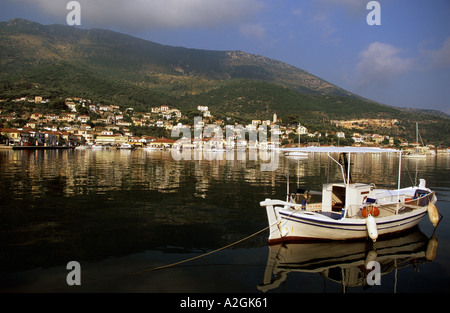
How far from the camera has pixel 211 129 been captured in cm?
11056

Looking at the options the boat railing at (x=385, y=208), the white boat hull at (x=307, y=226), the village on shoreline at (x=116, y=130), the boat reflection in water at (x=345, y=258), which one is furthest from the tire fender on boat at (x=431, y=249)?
the village on shoreline at (x=116, y=130)

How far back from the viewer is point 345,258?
8859 mm

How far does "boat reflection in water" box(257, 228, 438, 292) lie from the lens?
7727 mm

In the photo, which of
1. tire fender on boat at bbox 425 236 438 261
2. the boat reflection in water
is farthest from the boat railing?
tire fender on boat at bbox 425 236 438 261

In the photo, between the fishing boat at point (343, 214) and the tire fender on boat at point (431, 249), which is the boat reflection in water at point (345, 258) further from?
the fishing boat at point (343, 214)

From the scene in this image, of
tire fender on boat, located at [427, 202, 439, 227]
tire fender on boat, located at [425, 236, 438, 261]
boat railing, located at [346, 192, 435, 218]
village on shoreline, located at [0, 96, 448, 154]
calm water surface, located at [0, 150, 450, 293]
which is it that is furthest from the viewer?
village on shoreline, located at [0, 96, 448, 154]

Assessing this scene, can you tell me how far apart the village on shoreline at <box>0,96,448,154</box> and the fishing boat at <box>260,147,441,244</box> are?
77.9 m

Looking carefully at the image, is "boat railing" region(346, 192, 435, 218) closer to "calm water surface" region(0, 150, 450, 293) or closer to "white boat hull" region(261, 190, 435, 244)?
"white boat hull" region(261, 190, 435, 244)

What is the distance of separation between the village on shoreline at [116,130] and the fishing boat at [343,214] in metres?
77.9

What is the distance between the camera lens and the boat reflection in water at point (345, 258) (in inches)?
304

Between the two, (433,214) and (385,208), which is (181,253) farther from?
(433,214)

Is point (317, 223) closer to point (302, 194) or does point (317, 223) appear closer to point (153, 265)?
point (302, 194)
